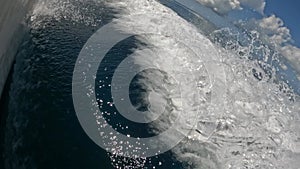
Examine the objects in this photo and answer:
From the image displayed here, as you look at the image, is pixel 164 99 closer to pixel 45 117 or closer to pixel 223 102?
pixel 223 102

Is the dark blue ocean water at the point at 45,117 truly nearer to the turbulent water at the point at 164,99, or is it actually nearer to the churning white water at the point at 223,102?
the turbulent water at the point at 164,99

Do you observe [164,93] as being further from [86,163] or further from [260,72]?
[260,72]

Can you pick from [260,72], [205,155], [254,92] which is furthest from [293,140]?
[260,72]

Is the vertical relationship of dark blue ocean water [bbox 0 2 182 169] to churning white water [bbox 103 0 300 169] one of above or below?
below

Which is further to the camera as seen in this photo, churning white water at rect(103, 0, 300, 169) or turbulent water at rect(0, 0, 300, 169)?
churning white water at rect(103, 0, 300, 169)

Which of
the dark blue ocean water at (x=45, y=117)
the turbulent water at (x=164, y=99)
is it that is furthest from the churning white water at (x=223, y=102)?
the dark blue ocean water at (x=45, y=117)

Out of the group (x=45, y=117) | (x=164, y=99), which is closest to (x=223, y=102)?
(x=164, y=99)

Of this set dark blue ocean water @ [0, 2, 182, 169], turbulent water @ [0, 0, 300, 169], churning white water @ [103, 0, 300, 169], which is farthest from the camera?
churning white water @ [103, 0, 300, 169]

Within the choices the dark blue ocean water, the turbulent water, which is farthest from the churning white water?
the dark blue ocean water

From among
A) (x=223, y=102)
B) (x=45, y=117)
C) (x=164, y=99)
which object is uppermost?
(x=223, y=102)

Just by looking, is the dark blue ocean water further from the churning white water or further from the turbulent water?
the churning white water
